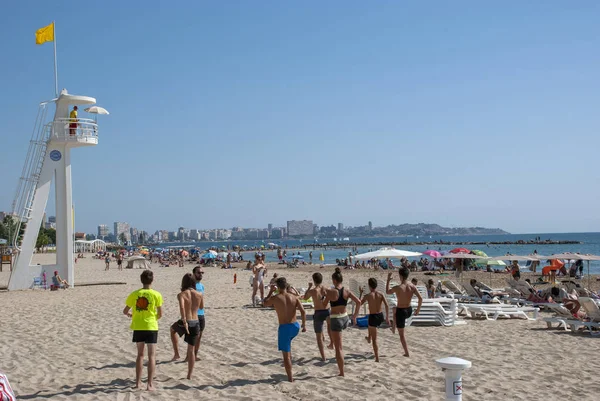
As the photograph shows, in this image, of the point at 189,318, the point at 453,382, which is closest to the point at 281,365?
the point at 189,318

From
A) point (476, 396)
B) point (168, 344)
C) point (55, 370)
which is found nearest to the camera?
point (476, 396)

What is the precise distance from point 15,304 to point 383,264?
87.4 ft

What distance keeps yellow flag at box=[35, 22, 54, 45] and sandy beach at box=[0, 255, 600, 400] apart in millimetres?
13136

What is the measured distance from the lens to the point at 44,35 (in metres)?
21.3

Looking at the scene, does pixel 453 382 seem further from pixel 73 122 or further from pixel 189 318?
pixel 73 122

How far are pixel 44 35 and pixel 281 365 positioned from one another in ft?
61.3

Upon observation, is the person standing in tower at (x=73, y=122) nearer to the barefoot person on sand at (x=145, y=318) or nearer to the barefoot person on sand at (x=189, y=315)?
the barefoot person on sand at (x=189, y=315)

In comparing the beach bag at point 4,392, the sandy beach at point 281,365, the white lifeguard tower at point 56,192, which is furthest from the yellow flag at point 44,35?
the beach bag at point 4,392

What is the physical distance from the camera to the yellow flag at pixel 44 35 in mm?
21203

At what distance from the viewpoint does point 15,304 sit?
14906 millimetres

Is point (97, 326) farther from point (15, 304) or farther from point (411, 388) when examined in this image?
point (411, 388)

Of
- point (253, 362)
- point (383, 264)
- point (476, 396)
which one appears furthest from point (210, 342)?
point (383, 264)

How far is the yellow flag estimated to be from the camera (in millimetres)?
21203

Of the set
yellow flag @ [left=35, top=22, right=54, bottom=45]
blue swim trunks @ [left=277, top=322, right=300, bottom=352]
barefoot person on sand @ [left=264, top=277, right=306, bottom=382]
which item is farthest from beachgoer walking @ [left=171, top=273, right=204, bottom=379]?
yellow flag @ [left=35, top=22, right=54, bottom=45]
